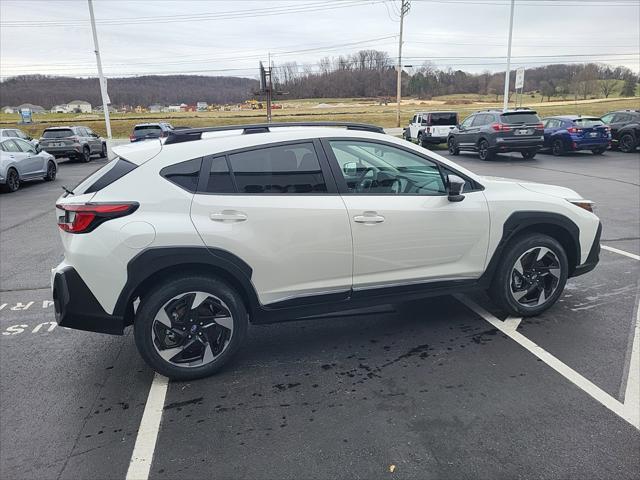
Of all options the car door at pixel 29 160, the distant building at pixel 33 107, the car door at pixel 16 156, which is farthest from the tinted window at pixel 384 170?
the distant building at pixel 33 107

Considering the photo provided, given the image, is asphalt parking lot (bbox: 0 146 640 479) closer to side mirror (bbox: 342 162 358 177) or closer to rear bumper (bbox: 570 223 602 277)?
rear bumper (bbox: 570 223 602 277)

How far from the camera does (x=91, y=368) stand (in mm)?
3678

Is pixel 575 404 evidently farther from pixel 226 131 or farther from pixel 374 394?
pixel 226 131

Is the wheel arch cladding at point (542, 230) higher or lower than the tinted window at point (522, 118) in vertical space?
lower

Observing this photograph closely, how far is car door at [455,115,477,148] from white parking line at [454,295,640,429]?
1663cm

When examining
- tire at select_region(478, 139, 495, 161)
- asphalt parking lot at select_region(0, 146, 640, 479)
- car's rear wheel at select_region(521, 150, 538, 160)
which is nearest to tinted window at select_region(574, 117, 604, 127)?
car's rear wheel at select_region(521, 150, 538, 160)

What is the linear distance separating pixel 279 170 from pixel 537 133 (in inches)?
675

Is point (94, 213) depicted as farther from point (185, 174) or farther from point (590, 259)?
point (590, 259)

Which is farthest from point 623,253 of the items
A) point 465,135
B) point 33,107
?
point 33,107

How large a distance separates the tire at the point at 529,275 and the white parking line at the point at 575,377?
0.22 m

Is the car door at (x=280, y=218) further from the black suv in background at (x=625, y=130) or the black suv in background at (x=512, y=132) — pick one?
the black suv in background at (x=625, y=130)

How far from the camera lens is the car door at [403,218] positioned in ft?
11.9

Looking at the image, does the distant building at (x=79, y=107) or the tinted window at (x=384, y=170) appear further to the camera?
the distant building at (x=79, y=107)

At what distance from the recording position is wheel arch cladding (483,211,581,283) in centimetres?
410
